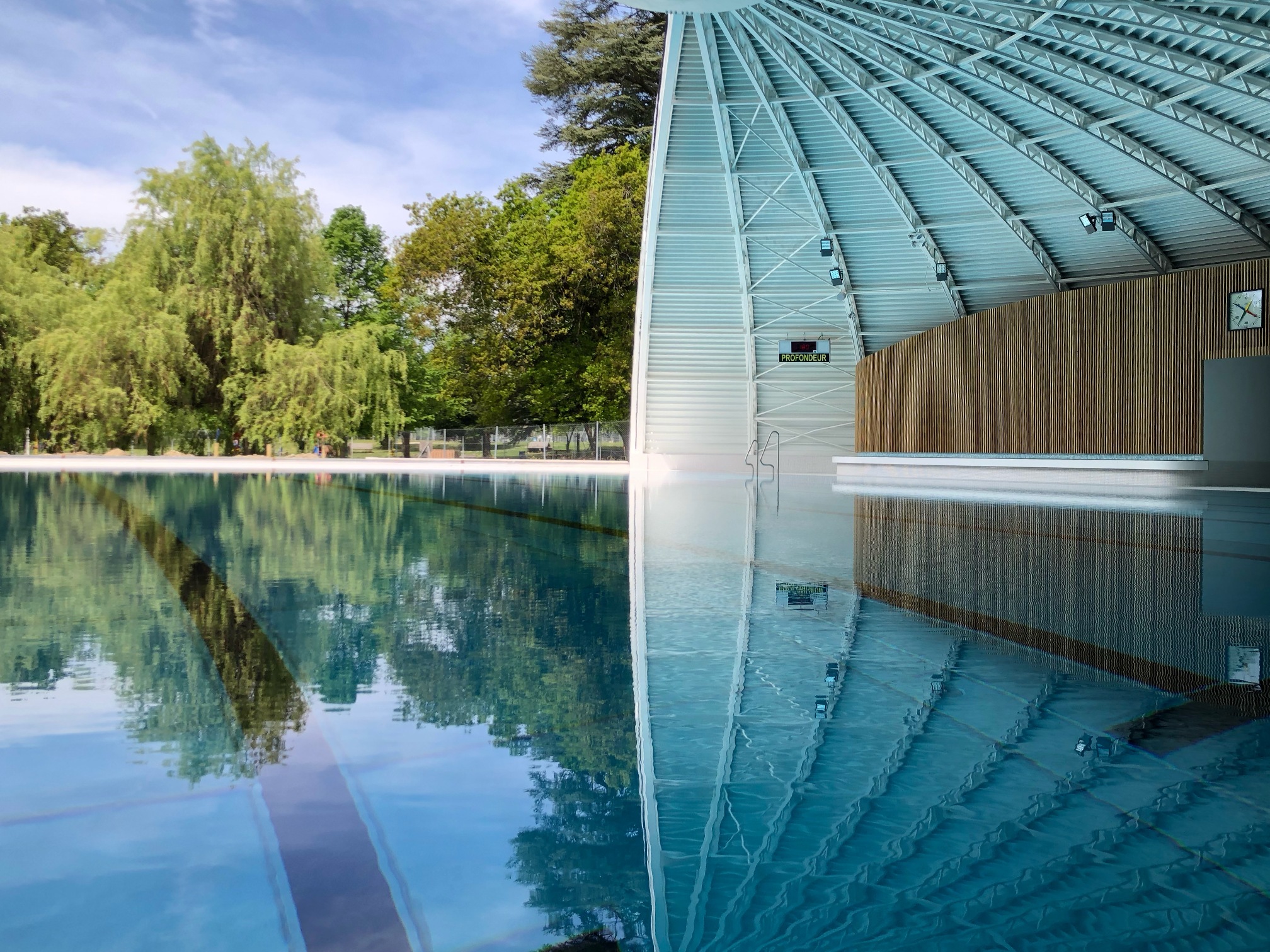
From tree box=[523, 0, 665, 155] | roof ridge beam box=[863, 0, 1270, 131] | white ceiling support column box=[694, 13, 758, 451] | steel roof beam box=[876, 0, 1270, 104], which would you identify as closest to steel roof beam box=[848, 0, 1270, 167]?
roof ridge beam box=[863, 0, 1270, 131]

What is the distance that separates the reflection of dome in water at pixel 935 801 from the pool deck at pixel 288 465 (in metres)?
30.4

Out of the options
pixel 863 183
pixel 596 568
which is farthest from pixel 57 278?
pixel 596 568

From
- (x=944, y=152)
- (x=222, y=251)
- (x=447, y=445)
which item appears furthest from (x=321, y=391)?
(x=944, y=152)

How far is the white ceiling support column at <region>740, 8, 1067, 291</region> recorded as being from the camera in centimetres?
2200

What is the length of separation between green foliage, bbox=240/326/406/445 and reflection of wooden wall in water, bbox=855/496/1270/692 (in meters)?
29.4

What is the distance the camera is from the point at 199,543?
834 centimetres

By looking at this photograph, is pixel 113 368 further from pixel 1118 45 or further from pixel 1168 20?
pixel 1168 20

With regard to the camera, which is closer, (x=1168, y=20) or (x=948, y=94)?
(x=1168, y=20)

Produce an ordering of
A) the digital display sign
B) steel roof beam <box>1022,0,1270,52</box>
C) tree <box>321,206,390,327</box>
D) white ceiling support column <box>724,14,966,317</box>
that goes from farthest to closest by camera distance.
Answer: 1. tree <box>321,206,390,327</box>
2. the digital display sign
3. white ceiling support column <box>724,14,966,317</box>
4. steel roof beam <box>1022,0,1270,52</box>

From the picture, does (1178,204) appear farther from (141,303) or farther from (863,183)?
(141,303)

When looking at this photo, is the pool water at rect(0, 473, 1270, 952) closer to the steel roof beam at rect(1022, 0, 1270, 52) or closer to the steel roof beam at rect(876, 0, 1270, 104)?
the steel roof beam at rect(1022, 0, 1270, 52)

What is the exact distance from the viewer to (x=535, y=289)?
4700 centimetres

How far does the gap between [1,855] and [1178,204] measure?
91.7 ft

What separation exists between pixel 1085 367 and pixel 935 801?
22190mm
